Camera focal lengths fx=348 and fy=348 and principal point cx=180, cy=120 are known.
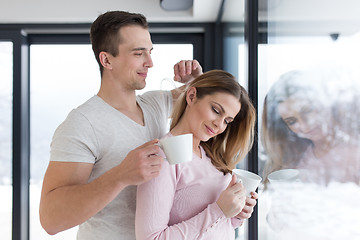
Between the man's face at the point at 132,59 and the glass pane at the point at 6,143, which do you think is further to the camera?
the glass pane at the point at 6,143

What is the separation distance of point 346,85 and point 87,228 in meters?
0.99

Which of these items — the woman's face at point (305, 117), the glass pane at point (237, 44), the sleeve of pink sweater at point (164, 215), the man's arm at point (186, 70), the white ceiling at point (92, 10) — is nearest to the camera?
the woman's face at point (305, 117)

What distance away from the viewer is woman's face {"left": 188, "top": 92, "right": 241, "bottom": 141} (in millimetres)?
1071

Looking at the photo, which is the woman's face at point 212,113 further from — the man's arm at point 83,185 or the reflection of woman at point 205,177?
the man's arm at point 83,185

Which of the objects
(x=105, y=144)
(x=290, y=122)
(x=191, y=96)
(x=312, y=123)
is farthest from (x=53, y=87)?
(x=312, y=123)

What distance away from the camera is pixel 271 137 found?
3.51ft

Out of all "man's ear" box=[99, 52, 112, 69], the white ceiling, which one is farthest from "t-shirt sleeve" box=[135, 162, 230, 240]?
the white ceiling

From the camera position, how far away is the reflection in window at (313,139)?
0.55 meters

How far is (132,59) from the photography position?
121 centimetres

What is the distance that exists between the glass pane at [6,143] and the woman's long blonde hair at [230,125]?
2141mm

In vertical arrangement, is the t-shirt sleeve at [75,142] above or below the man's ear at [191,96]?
below

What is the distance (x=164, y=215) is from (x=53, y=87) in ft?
7.43

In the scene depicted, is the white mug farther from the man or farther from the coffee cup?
the coffee cup

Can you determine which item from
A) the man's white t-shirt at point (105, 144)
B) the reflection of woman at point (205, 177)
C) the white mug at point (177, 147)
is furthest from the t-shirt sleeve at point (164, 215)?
the man's white t-shirt at point (105, 144)
